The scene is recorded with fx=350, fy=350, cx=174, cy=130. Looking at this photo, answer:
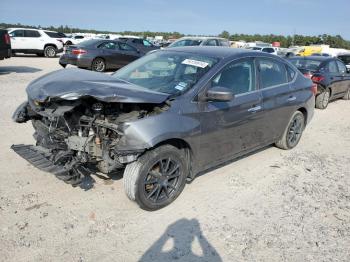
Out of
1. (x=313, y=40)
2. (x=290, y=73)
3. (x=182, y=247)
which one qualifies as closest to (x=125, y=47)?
(x=290, y=73)

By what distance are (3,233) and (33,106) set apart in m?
1.49

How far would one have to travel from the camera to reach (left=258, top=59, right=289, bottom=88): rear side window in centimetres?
516

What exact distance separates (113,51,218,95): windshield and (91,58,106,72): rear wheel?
10926 millimetres

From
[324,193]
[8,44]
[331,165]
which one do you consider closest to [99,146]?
[324,193]

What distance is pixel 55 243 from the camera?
3.35m

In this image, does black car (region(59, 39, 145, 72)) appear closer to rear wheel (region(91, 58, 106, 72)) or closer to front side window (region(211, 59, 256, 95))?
rear wheel (region(91, 58, 106, 72))

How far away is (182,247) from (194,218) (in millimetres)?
547

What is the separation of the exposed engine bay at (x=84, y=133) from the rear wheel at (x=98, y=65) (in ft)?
39.3

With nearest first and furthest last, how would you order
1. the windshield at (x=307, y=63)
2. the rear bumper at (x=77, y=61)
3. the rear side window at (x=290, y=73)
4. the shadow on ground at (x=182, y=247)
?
the shadow on ground at (x=182, y=247)
the rear side window at (x=290, y=73)
the windshield at (x=307, y=63)
the rear bumper at (x=77, y=61)

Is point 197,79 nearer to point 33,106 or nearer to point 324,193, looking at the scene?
point 33,106

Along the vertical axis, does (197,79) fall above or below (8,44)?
above

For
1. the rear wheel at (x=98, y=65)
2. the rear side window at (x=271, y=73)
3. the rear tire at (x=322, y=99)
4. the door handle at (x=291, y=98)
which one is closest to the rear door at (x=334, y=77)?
the rear tire at (x=322, y=99)

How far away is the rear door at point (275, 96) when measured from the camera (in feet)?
17.0

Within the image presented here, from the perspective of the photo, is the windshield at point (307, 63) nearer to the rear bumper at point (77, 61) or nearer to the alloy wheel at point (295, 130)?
the alloy wheel at point (295, 130)
